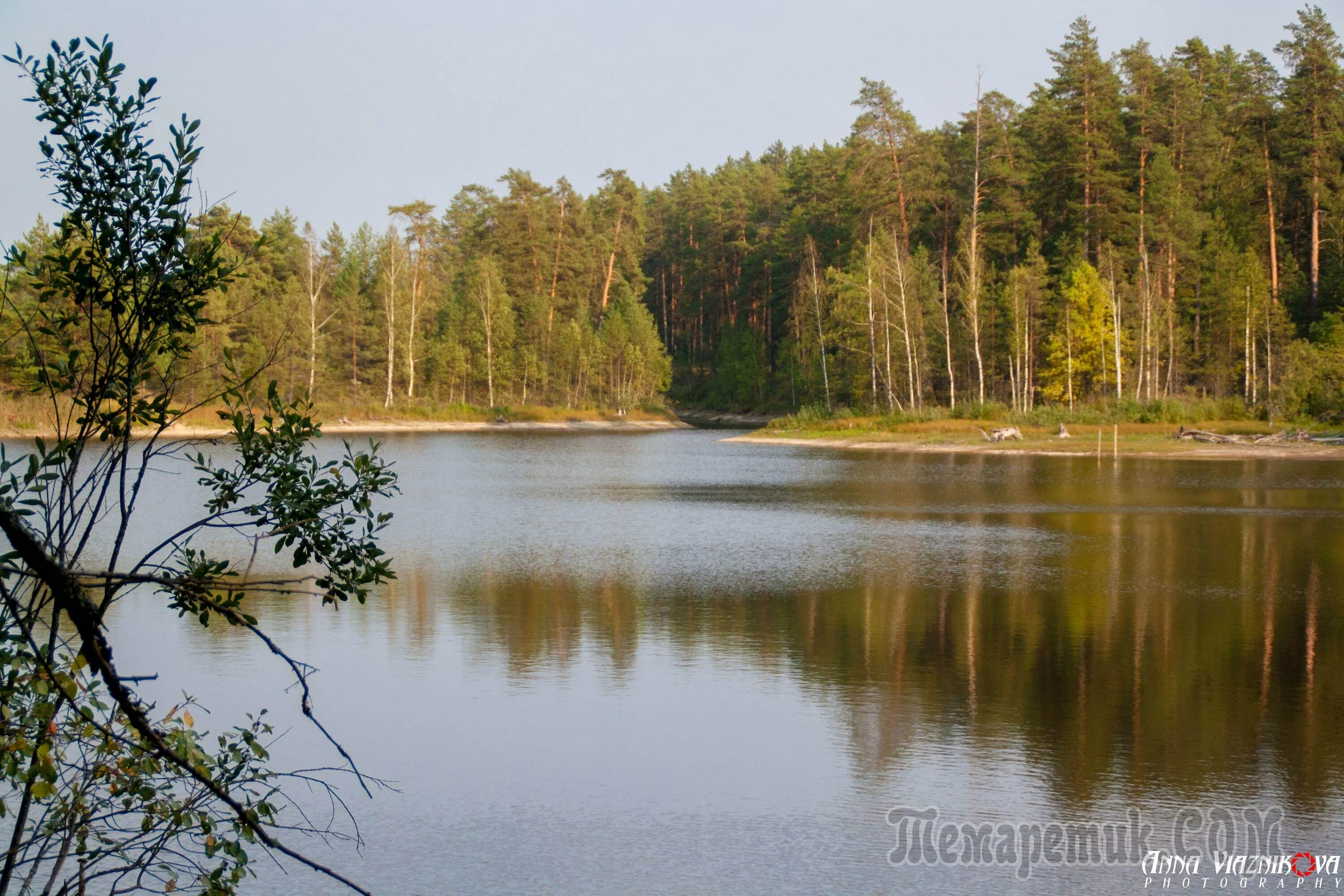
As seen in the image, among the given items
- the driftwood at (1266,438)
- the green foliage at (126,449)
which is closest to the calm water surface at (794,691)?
the green foliage at (126,449)

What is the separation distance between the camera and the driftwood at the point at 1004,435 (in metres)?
45.4

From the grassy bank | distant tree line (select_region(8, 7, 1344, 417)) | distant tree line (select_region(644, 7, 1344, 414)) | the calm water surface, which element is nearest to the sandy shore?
distant tree line (select_region(8, 7, 1344, 417))

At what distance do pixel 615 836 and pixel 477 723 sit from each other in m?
2.55

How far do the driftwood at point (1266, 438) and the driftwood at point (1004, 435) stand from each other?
611cm

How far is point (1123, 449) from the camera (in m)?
40.2

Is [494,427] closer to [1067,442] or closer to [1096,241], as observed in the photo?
[1096,241]

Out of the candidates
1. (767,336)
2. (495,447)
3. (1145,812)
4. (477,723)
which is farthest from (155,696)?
(767,336)

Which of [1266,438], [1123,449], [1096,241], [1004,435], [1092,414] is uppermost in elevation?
[1096,241]

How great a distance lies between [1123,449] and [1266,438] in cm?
472

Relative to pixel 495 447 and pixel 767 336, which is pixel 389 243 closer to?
pixel 495 447

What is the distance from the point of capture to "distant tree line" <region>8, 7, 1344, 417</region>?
5409 centimetres

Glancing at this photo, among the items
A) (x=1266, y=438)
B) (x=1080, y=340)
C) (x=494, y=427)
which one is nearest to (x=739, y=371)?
(x=494, y=427)

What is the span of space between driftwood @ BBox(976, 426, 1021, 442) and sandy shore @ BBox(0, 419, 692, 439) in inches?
1153

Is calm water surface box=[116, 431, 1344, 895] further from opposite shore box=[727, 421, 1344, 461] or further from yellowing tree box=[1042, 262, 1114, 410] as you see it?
yellowing tree box=[1042, 262, 1114, 410]
